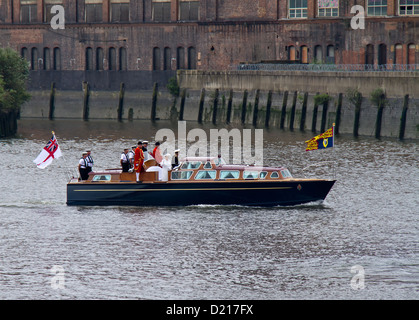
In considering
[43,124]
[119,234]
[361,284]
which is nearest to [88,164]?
[119,234]

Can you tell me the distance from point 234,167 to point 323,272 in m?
11.8

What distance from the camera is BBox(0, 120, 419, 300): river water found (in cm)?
3609

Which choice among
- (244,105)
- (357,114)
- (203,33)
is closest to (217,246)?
(357,114)

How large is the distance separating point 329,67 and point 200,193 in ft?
148

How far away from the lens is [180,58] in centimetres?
11238

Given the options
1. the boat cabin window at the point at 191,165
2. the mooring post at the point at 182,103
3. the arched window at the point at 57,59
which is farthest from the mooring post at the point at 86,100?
the boat cabin window at the point at 191,165

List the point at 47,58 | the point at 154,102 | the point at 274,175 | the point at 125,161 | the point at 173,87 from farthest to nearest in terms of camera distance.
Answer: the point at 47,58, the point at 154,102, the point at 173,87, the point at 125,161, the point at 274,175

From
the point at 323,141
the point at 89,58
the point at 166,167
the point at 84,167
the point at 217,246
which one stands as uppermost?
the point at 89,58

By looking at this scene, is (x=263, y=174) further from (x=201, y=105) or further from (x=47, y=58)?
(x=47, y=58)

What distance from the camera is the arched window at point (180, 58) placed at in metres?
112

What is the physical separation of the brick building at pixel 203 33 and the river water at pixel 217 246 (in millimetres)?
39517

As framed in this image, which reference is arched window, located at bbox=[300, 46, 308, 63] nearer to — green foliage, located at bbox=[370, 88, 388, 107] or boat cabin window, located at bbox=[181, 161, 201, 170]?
green foliage, located at bbox=[370, 88, 388, 107]
